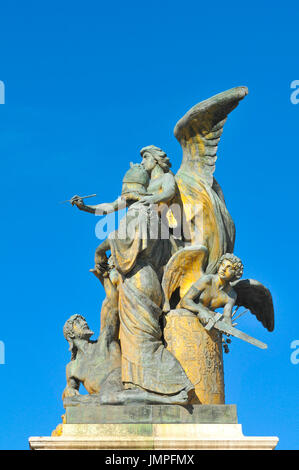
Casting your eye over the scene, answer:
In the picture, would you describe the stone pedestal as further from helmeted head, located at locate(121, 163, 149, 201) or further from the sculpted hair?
helmeted head, located at locate(121, 163, 149, 201)

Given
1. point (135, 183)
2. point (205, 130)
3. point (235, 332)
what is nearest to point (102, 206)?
point (135, 183)

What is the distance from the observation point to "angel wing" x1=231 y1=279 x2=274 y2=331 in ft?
41.7

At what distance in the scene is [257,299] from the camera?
42.6 feet

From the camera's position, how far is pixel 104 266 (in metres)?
12.6

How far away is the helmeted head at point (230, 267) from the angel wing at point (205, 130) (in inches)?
56.8

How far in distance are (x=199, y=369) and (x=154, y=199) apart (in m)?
2.55

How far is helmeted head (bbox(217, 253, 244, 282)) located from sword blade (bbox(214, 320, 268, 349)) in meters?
0.68

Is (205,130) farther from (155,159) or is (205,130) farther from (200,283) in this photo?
(200,283)

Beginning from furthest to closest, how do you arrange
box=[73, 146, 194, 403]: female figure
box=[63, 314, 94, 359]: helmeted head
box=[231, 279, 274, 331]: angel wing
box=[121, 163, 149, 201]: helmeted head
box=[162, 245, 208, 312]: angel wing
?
box=[231, 279, 274, 331]: angel wing
box=[63, 314, 94, 359]: helmeted head
box=[121, 163, 149, 201]: helmeted head
box=[162, 245, 208, 312]: angel wing
box=[73, 146, 194, 403]: female figure

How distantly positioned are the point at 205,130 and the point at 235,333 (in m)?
3.33

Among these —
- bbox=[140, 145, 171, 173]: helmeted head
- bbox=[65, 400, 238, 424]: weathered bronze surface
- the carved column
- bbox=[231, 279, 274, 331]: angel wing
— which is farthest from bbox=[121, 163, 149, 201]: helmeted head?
bbox=[65, 400, 238, 424]: weathered bronze surface

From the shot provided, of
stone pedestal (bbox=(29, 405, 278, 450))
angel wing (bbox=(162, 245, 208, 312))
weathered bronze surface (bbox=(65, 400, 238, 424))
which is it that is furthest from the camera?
angel wing (bbox=(162, 245, 208, 312))

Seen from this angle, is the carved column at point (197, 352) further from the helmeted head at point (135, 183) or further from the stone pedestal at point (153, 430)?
the helmeted head at point (135, 183)
